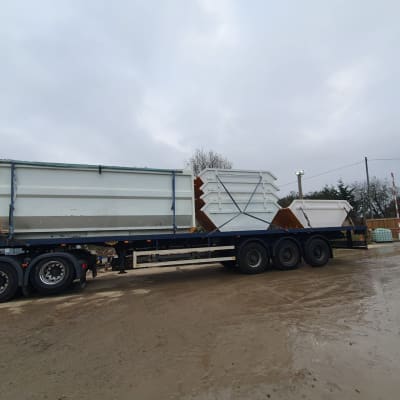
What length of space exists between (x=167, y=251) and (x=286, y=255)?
13.1ft

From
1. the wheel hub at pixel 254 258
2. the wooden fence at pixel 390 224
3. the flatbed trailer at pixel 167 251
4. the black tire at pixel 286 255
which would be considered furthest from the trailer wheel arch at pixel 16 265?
the wooden fence at pixel 390 224

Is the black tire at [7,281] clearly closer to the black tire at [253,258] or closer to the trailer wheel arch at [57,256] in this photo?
the trailer wheel arch at [57,256]

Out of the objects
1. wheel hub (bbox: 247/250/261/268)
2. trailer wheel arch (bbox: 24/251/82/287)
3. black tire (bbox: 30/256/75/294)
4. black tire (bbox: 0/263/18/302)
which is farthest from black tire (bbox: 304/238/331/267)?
black tire (bbox: 0/263/18/302)

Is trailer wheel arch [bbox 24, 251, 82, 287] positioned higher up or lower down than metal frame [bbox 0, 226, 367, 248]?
lower down

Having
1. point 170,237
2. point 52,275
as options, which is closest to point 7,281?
point 52,275

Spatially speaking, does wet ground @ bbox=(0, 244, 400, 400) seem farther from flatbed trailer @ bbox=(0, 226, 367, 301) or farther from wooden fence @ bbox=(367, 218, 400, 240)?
wooden fence @ bbox=(367, 218, 400, 240)

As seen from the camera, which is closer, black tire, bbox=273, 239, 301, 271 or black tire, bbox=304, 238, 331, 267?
black tire, bbox=273, 239, 301, 271

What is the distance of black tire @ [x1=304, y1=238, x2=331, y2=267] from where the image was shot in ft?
29.2

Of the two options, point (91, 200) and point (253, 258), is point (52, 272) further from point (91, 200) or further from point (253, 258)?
point (253, 258)

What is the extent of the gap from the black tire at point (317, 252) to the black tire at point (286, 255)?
0.37 m

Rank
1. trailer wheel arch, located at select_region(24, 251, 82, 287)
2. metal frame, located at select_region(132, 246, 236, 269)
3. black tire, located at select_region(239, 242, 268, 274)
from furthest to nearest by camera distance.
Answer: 1. black tire, located at select_region(239, 242, 268, 274)
2. metal frame, located at select_region(132, 246, 236, 269)
3. trailer wheel arch, located at select_region(24, 251, 82, 287)

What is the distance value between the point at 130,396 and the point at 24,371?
1417mm

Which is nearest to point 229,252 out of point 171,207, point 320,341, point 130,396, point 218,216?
point 218,216

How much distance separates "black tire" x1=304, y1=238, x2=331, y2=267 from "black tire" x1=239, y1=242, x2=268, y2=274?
1677 mm
